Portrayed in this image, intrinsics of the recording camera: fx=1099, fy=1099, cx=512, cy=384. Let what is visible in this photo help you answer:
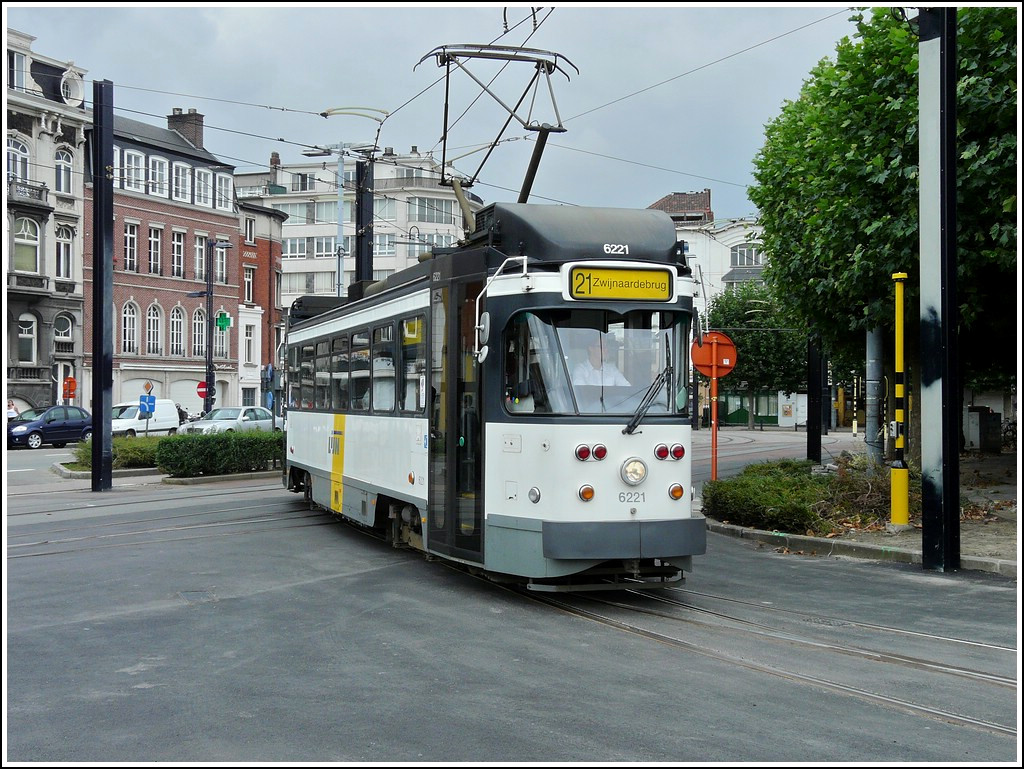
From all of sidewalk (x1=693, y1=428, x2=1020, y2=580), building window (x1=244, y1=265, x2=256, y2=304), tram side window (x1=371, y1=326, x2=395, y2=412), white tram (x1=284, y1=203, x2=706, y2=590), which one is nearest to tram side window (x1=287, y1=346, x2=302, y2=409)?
tram side window (x1=371, y1=326, x2=395, y2=412)

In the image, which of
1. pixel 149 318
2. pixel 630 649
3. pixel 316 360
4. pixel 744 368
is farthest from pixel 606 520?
pixel 744 368

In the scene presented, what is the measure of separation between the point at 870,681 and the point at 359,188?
22.3 meters

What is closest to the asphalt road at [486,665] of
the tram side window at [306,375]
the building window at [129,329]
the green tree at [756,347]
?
the tram side window at [306,375]

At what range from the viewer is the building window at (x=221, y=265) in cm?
6575

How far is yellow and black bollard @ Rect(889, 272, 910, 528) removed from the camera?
44.3 ft

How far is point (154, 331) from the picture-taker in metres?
60.4

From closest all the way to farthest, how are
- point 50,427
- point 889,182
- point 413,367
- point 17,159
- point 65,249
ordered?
point 413,367, point 889,182, point 50,427, point 17,159, point 65,249

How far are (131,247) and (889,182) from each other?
5035 centimetres

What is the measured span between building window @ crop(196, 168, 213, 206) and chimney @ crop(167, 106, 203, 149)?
6.69ft

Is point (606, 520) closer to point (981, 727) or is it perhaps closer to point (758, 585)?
point (758, 585)

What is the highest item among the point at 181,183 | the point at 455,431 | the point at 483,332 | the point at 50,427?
the point at 181,183

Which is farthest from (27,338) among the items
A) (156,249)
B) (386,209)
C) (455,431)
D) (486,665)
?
(486,665)

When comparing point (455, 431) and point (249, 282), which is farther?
point (249, 282)

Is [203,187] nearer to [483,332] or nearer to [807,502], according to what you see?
[807,502]
